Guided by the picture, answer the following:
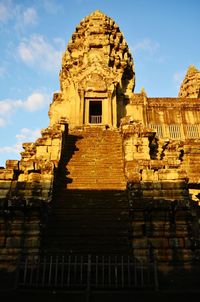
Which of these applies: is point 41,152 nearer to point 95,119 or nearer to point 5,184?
A: point 5,184

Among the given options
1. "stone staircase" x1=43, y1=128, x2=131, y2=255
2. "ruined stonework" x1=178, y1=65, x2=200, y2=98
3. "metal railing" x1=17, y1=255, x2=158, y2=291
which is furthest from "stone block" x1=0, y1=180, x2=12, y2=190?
"ruined stonework" x1=178, y1=65, x2=200, y2=98

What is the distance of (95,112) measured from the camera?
22.6 metres

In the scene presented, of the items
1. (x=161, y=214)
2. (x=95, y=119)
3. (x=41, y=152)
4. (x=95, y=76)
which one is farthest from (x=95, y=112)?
(x=161, y=214)

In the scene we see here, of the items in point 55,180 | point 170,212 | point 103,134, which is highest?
point 103,134

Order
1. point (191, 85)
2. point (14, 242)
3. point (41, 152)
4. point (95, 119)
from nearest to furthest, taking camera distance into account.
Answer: point (14, 242) < point (41, 152) < point (95, 119) < point (191, 85)

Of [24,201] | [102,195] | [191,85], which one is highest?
[191,85]

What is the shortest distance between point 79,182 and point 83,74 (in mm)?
11311

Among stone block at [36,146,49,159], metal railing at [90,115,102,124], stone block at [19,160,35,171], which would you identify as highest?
metal railing at [90,115,102,124]

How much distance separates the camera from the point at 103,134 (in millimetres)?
17031

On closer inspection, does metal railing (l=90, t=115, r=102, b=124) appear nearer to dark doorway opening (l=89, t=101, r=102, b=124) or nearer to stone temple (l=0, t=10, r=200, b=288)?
dark doorway opening (l=89, t=101, r=102, b=124)

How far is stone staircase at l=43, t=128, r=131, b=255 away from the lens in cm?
927

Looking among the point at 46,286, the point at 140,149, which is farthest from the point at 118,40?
the point at 46,286

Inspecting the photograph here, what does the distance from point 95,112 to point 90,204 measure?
41.7 ft

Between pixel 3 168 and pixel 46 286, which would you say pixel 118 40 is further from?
pixel 46 286
